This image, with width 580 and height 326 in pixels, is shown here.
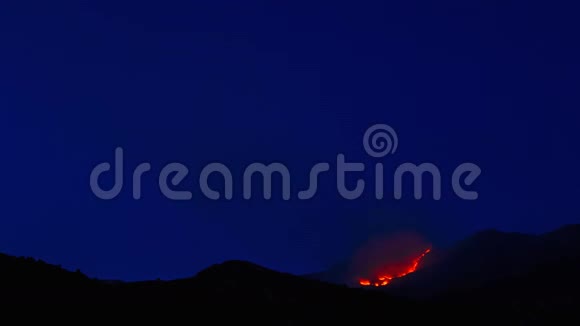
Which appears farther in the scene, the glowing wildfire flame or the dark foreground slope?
the glowing wildfire flame

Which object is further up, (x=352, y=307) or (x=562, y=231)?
(x=562, y=231)

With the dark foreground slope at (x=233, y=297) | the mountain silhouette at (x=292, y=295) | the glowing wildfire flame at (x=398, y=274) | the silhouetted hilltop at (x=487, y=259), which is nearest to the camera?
the dark foreground slope at (x=233, y=297)

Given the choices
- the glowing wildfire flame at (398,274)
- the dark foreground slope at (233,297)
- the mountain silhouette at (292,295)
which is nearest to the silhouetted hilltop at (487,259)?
the glowing wildfire flame at (398,274)

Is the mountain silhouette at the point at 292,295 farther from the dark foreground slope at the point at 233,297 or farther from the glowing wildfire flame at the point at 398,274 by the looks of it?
the glowing wildfire flame at the point at 398,274

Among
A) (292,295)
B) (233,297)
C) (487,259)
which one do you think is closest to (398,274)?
(487,259)

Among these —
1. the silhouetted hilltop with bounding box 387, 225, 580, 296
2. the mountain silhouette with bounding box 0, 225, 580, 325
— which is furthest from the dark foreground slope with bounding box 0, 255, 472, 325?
the silhouetted hilltop with bounding box 387, 225, 580, 296

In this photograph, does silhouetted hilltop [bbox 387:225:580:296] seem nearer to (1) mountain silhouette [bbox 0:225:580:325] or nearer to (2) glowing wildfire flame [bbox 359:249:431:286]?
(2) glowing wildfire flame [bbox 359:249:431:286]

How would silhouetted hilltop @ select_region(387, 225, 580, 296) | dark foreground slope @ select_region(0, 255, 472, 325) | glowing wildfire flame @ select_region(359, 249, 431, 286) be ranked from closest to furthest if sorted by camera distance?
1. dark foreground slope @ select_region(0, 255, 472, 325)
2. silhouetted hilltop @ select_region(387, 225, 580, 296)
3. glowing wildfire flame @ select_region(359, 249, 431, 286)

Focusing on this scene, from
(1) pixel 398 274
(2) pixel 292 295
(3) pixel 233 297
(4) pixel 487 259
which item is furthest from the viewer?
(1) pixel 398 274

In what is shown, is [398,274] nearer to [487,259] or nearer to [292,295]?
[487,259]

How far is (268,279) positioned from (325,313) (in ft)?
13.7

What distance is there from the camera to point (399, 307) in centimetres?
2988

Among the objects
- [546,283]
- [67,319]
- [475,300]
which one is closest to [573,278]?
[546,283]

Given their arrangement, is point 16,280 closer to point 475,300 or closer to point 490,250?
point 475,300
